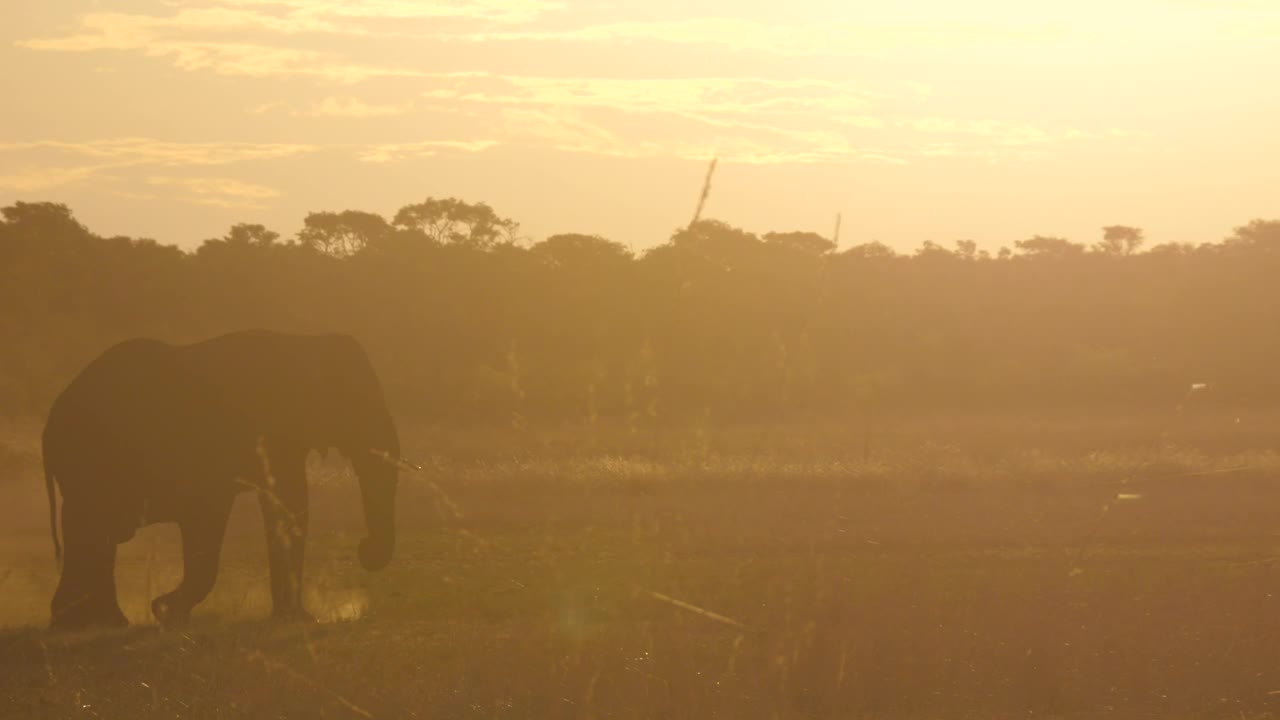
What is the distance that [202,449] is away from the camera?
39.5 feet

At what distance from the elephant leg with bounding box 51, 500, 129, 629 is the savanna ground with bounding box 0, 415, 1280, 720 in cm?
36

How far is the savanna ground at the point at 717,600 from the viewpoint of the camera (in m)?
9.20

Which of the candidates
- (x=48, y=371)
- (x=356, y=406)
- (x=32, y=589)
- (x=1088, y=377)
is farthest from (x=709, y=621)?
(x=1088, y=377)

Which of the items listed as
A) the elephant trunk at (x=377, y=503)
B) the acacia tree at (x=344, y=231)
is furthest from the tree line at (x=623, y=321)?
the elephant trunk at (x=377, y=503)

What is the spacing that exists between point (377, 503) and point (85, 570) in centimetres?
240

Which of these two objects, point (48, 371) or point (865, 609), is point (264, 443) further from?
point (48, 371)

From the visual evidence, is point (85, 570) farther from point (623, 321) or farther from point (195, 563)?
point (623, 321)

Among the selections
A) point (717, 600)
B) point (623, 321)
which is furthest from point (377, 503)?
point (623, 321)

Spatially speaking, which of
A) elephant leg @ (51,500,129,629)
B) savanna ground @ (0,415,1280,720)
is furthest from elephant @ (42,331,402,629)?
savanna ground @ (0,415,1280,720)

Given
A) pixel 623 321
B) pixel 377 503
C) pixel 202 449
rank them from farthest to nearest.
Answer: pixel 623 321
pixel 377 503
pixel 202 449

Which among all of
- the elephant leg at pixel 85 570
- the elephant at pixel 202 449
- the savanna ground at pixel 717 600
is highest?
the elephant at pixel 202 449

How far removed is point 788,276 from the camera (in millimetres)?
48719

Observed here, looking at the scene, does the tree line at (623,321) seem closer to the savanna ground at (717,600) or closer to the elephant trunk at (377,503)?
the savanna ground at (717,600)

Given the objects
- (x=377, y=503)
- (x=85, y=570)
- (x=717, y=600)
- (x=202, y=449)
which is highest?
(x=202, y=449)
